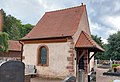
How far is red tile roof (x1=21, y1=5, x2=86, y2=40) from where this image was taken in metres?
16.9

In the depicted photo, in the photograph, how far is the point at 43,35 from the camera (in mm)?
17531

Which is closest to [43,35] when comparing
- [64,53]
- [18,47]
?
[64,53]

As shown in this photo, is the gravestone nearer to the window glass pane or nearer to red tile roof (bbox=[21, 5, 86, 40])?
red tile roof (bbox=[21, 5, 86, 40])

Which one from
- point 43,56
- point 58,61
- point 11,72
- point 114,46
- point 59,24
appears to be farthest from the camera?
point 114,46

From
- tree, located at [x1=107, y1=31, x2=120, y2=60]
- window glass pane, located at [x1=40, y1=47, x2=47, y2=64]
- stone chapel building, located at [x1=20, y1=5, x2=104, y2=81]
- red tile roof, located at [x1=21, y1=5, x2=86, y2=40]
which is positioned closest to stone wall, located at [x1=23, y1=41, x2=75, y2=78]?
stone chapel building, located at [x1=20, y1=5, x2=104, y2=81]

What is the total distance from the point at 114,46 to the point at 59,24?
2329cm

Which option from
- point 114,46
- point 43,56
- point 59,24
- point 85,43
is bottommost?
point 43,56

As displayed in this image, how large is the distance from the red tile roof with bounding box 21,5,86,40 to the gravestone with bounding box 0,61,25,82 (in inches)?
378

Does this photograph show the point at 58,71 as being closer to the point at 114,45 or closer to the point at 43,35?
the point at 43,35

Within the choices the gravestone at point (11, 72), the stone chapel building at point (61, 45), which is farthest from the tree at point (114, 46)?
the gravestone at point (11, 72)

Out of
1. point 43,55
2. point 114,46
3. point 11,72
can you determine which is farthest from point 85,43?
point 114,46

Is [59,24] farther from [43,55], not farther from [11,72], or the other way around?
[11,72]

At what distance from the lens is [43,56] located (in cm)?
1742

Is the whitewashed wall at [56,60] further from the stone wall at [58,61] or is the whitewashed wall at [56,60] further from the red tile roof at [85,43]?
the red tile roof at [85,43]
